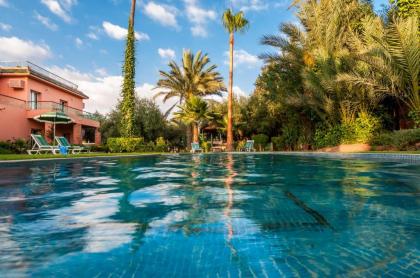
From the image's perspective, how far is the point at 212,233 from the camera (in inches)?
120

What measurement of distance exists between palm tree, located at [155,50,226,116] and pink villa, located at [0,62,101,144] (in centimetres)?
803

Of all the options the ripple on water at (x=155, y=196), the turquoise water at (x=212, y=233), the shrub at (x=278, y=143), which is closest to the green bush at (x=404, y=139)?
the shrub at (x=278, y=143)

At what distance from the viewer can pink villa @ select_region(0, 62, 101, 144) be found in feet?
68.6

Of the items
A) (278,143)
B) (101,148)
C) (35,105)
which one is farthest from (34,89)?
(278,143)

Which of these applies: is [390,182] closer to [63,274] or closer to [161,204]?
[161,204]

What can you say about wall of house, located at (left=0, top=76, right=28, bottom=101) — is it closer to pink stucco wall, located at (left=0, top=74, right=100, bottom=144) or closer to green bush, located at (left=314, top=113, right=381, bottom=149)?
pink stucco wall, located at (left=0, top=74, right=100, bottom=144)

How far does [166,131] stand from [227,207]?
87.6ft

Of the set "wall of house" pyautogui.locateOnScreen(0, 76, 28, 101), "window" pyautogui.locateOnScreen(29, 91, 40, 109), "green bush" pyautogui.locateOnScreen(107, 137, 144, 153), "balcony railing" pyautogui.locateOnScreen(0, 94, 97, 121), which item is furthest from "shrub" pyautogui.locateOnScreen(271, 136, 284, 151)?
"wall of house" pyautogui.locateOnScreen(0, 76, 28, 101)

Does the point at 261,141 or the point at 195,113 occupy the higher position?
the point at 195,113

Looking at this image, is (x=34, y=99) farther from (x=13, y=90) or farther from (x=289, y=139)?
(x=289, y=139)

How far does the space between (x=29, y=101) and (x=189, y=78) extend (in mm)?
13801

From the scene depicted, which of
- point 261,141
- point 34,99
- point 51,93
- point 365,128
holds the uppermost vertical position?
point 51,93

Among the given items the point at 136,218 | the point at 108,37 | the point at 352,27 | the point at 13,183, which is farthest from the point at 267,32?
the point at 136,218

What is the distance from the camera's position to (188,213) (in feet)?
12.9
